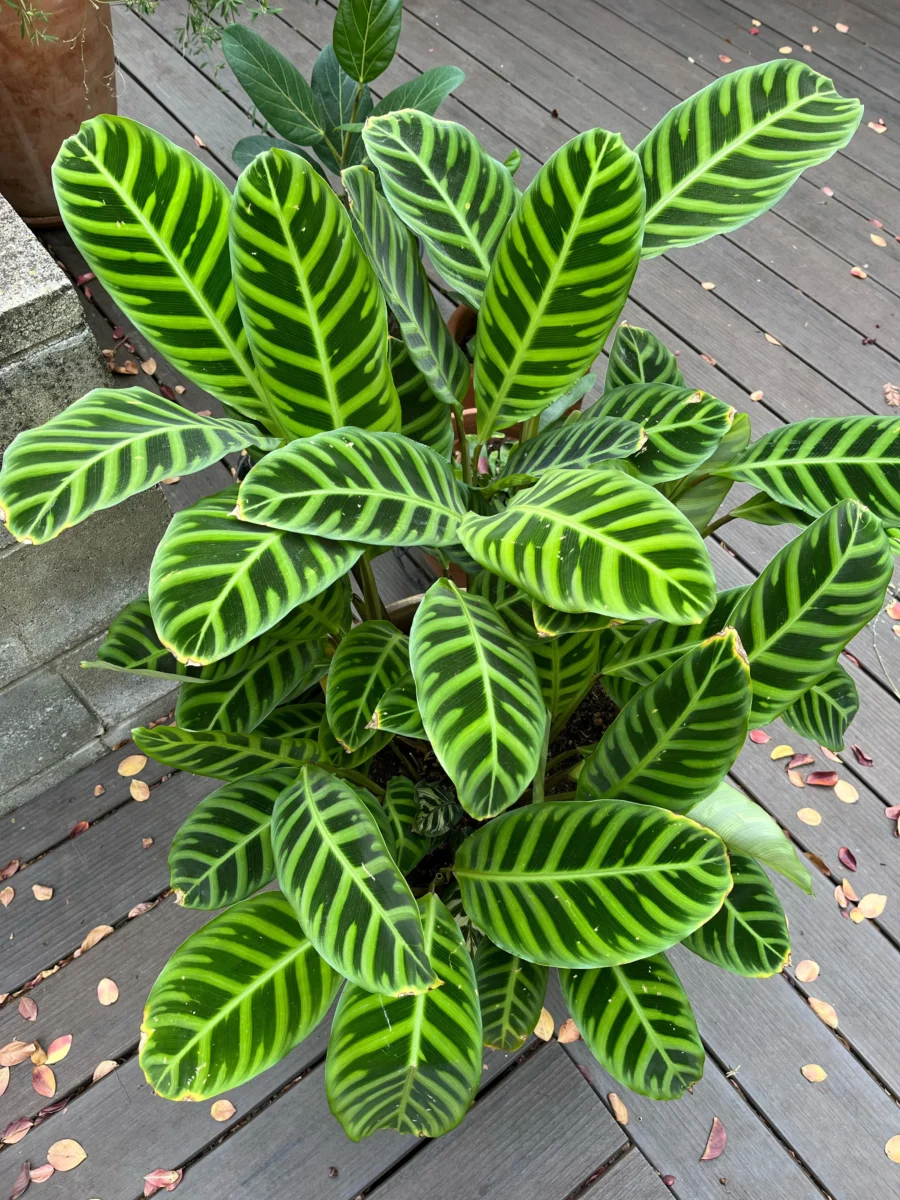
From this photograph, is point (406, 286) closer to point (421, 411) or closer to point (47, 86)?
point (421, 411)

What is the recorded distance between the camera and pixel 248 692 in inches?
33.8

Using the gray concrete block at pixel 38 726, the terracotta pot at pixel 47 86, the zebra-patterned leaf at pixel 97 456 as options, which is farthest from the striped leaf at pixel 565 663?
the terracotta pot at pixel 47 86

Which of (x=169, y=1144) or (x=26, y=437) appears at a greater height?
(x=26, y=437)

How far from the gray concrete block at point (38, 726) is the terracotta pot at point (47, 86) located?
1.09m

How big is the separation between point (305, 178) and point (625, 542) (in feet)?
1.04

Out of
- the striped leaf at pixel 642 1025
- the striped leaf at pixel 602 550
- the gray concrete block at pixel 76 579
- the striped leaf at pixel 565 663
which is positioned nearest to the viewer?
the striped leaf at pixel 602 550

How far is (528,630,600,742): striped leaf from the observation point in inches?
33.3

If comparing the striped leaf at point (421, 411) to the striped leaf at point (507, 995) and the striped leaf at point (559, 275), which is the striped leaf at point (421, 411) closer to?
the striped leaf at point (559, 275)

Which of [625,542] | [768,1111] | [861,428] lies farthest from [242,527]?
[768,1111]

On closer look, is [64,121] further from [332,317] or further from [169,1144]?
[169,1144]

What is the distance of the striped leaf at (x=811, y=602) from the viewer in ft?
2.11

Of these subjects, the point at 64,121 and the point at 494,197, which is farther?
the point at 64,121

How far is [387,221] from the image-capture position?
2.43 ft

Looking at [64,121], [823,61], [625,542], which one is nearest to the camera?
[625,542]
